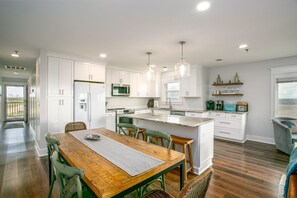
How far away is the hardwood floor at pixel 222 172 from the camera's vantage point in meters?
2.13

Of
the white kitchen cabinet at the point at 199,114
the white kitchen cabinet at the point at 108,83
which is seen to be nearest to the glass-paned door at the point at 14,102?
the white kitchen cabinet at the point at 108,83

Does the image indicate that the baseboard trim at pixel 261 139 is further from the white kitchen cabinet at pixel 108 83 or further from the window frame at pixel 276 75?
the white kitchen cabinet at pixel 108 83

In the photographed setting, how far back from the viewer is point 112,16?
199cm

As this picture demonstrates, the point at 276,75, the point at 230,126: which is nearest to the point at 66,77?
the point at 230,126

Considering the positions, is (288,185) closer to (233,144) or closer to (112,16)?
(112,16)

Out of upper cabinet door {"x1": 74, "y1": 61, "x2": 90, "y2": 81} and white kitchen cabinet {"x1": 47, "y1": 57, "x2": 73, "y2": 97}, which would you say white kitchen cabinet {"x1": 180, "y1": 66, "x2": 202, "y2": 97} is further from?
white kitchen cabinet {"x1": 47, "y1": 57, "x2": 73, "y2": 97}

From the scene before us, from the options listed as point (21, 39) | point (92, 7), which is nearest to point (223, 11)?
point (92, 7)

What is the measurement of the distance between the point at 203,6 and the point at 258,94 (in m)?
3.98

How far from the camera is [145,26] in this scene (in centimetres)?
226

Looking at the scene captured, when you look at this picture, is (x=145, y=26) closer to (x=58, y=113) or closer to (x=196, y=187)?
(x=196, y=187)

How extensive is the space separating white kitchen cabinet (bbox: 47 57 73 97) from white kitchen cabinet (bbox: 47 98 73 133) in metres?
0.16

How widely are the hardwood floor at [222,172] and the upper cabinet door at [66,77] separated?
1.60 m

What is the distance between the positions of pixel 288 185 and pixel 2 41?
180 inches

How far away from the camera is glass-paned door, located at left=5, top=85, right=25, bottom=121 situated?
26.3ft
